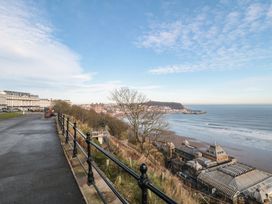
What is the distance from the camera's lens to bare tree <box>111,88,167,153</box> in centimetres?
2166

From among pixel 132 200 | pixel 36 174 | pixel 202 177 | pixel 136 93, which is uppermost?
pixel 136 93

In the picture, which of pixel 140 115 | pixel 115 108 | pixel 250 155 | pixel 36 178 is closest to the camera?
pixel 36 178

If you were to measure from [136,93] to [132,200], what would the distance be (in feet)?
64.8

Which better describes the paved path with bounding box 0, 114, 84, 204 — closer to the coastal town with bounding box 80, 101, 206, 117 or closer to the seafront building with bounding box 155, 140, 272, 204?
the coastal town with bounding box 80, 101, 206, 117

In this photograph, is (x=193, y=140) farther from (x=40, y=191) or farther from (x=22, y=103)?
(x=22, y=103)

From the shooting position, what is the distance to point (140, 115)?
22.4 meters

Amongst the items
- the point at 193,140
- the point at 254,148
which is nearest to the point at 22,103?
the point at 193,140

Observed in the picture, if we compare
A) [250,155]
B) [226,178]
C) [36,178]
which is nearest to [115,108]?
[226,178]

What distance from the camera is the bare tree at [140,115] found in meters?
21.7

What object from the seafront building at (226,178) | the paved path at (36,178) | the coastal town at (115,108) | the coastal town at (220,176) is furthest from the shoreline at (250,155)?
the paved path at (36,178)

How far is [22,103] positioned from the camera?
8412 cm

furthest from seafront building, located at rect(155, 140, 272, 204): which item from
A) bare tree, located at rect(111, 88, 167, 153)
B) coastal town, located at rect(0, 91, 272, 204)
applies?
bare tree, located at rect(111, 88, 167, 153)

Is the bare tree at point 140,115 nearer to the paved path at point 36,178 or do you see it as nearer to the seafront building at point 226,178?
the seafront building at point 226,178

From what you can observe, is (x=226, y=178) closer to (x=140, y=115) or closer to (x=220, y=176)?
(x=220, y=176)
